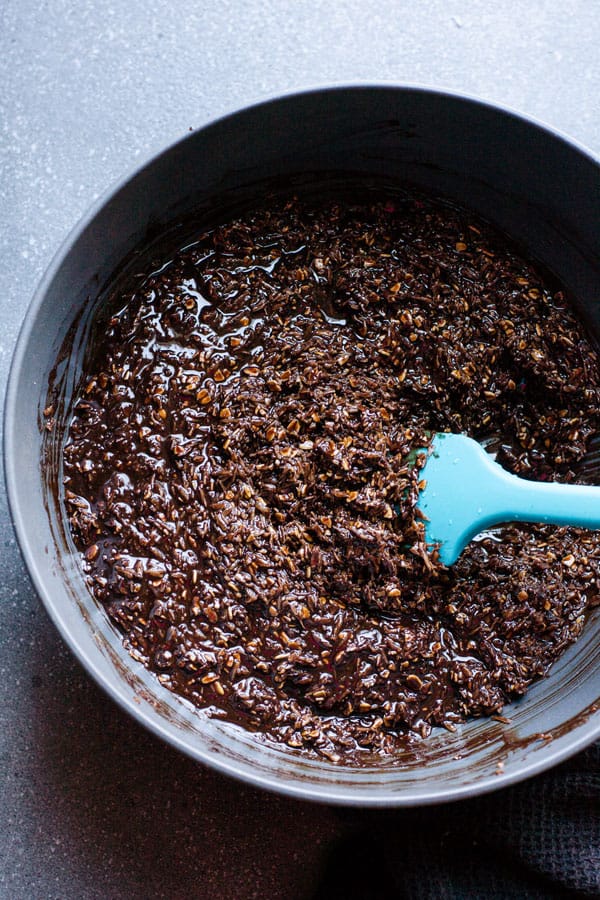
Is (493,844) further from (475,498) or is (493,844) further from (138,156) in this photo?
(138,156)

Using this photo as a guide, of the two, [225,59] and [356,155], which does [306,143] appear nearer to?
[356,155]

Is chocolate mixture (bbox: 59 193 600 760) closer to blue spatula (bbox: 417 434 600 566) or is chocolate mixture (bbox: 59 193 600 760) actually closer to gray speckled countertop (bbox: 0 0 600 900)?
blue spatula (bbox: 417 434 600 566)

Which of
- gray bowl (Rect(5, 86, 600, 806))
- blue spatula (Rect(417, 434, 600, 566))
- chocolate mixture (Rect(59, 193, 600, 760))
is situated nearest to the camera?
gray bowl (Rect(5, 86, 600, 806))

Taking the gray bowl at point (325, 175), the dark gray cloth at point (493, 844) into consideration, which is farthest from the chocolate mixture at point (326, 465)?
the dark gray cloth at point (493, 844)

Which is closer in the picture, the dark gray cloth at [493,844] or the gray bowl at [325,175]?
the gray bowl at [325,175]

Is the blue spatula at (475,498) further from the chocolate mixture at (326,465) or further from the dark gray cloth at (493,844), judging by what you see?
the dark gray cloth at (493,844)

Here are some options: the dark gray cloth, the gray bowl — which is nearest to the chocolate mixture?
the gray bowl
